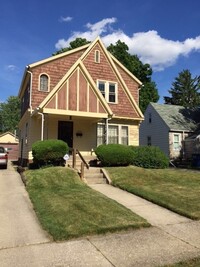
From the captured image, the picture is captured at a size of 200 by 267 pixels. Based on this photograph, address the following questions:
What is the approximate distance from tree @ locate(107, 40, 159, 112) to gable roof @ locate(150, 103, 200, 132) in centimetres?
837

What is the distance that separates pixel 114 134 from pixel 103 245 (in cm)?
1572

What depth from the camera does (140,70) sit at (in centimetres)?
4281

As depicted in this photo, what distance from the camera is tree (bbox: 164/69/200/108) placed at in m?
59.2

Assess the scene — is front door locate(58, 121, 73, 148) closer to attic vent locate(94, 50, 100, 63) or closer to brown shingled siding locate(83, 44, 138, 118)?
brown shingled siding locate(83, 44, 138, 118)

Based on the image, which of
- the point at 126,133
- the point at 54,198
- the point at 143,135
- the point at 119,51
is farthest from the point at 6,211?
the point at 119,51

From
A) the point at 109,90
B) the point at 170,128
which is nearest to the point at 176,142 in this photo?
the point at 170,128

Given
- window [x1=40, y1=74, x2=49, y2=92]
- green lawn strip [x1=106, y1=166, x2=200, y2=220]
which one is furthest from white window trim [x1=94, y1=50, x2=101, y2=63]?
green lawn strip [x1=106, y1=166, x2=200, y2=220]

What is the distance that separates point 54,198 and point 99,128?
37.9 ft

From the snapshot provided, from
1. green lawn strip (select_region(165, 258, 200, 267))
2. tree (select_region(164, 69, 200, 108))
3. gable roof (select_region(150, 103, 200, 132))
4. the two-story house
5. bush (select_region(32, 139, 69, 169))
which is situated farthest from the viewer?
tree (select_region(164, 69, 200, 108))

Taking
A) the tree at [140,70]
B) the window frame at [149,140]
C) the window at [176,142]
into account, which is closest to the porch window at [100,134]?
the window at [176,142]

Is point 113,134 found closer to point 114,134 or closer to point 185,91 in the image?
point 114,134

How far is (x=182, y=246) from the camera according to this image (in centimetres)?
580

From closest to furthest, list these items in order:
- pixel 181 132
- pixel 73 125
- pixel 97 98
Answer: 1. pixel 97 98
2. pixel 73 125
3. pixel 181 132

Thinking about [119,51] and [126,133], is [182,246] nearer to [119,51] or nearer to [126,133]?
[126,133]
